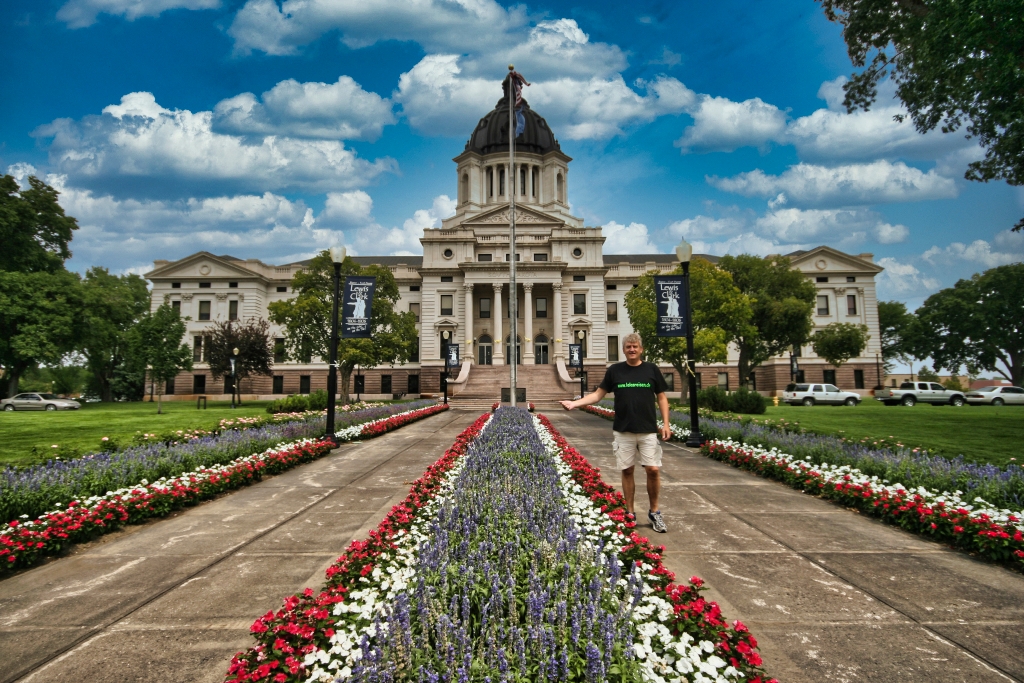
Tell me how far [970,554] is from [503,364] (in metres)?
46.7

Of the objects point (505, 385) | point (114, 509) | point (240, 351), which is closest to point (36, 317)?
point (240, 351)

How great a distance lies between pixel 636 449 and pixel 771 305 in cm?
4419

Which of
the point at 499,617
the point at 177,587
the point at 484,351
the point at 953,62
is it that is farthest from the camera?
the point at 484,351

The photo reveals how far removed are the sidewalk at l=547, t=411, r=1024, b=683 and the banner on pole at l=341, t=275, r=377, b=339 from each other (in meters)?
10.2

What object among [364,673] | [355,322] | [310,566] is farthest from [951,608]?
[355,322]

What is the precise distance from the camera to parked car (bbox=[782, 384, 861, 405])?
40.5m

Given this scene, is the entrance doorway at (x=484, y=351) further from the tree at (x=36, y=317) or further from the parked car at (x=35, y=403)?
the parked car at (x=35, y=403)

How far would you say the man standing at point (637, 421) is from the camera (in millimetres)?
6129

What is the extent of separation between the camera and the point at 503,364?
170 ft

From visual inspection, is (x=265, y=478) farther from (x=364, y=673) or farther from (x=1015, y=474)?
(x=1015, y=474)

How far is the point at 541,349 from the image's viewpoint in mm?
57125

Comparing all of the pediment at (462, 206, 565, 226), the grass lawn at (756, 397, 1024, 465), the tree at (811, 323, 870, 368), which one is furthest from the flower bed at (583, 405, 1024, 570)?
the pediment at (462, 206, 565, 226)

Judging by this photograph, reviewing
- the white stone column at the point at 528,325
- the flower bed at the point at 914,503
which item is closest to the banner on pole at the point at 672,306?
the flower bed at the point at 914,503

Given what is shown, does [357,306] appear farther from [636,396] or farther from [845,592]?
[845,592]
